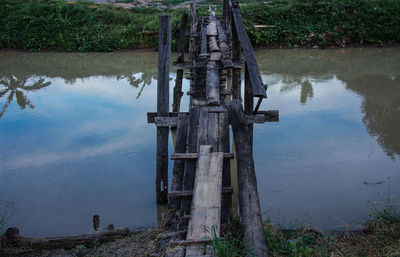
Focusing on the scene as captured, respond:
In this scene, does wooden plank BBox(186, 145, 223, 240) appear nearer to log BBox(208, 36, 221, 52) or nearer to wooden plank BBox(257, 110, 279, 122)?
wooden plank BBox(257, 110, 279, 122)

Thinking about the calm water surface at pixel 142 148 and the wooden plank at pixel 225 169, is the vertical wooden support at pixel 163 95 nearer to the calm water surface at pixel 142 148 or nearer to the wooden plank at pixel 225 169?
the calm water surface at pixel 142 148

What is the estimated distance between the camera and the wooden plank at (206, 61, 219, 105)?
405 centimetres

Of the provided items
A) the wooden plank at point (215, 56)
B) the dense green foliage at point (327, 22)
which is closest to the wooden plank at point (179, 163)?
the wooden plank at point (215, 56)

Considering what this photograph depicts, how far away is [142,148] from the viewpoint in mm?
6262

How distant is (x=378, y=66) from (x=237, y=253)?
37.0 feet

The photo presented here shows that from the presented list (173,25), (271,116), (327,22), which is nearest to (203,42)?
(271,116)

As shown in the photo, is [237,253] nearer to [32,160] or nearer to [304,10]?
[32,160]

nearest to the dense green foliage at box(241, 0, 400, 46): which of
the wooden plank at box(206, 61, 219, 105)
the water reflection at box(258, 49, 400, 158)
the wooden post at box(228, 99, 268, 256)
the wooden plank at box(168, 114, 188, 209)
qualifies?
A: the water reflection at box(258, 49, 400, 158)

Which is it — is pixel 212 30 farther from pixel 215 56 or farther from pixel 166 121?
pixel 166 121

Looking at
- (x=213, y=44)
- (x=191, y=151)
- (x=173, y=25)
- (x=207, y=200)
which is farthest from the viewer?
(x=173, y=25)

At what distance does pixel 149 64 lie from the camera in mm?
12258

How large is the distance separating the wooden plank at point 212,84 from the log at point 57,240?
1.81 meters

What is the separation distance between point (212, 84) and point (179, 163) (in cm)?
121

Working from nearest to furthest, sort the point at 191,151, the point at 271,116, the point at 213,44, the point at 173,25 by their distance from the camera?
the point at 191,151, the point at 271,116, the point at 213,44, the point at 173,25
